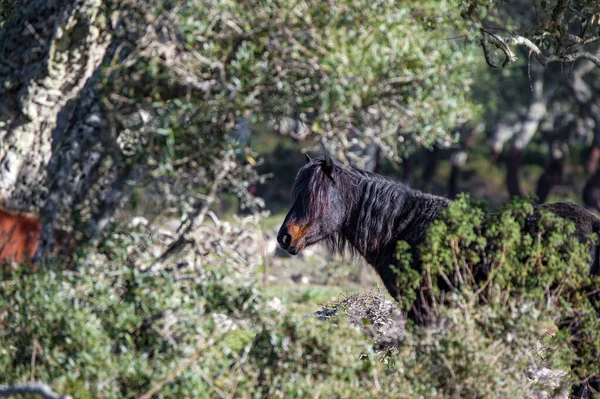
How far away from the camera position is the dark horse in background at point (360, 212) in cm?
761

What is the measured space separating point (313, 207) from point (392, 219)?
79 centimetres

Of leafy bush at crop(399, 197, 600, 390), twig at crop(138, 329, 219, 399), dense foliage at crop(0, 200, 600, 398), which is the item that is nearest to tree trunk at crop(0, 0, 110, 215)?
dense foliage at crop(0, 200, 600, 398)

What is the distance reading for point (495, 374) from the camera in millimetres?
6188

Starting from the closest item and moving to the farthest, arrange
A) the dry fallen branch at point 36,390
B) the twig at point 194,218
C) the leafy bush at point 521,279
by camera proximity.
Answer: the dry fallen branch at point 36,390 → the leafy bush at point 521,279 → the twig at point 194,218

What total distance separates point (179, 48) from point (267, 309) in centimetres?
238

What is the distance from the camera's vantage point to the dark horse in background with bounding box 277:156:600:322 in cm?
761

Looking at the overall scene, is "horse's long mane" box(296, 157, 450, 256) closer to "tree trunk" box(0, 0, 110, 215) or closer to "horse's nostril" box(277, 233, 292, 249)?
"horse's nostril" box(277, 233, 292, 249)

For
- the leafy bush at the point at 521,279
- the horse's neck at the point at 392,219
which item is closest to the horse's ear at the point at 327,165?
the horse's neck at the point at 392,219

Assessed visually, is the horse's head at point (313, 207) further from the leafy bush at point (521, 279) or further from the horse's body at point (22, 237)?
the horse's body at point (22, 237)

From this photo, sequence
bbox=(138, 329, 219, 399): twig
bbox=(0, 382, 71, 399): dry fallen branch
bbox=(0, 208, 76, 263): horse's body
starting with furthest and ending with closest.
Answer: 1. bbox=(0, 208, 76, 263): horse's body
2. bbox=(138, 329, 219, 399): twig
3. bbox=(0, 382, 71, 399): dry fallen branch

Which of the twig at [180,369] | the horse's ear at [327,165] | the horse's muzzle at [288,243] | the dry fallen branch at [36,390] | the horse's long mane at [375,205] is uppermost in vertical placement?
the horse's ear at [327,165]

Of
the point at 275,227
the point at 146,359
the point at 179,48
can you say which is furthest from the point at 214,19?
the point at 275,227

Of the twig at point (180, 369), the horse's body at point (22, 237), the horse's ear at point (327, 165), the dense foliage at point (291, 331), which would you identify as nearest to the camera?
the twig at point (180, 369)

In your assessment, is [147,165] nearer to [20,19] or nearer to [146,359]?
[146,359]
